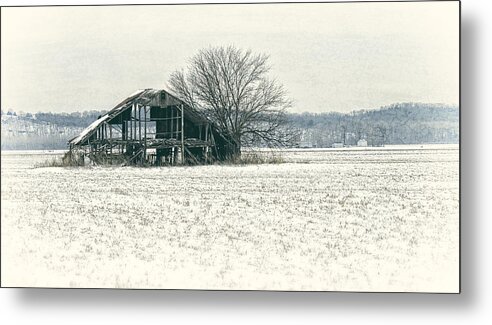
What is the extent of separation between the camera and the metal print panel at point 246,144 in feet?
17.5

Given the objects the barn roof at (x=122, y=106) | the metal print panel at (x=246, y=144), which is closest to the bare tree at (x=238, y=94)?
the metal print panel at (x=246, y=144)

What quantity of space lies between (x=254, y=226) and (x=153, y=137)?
1.11 meters

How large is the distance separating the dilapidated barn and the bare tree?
0.11 meters

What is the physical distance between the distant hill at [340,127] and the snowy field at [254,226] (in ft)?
0.27

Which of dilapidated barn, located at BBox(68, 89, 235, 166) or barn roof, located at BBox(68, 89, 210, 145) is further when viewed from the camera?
dilapidated barn, located at BBox(68, 89, 235, 166)

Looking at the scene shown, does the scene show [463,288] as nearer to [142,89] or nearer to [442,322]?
[442,322]

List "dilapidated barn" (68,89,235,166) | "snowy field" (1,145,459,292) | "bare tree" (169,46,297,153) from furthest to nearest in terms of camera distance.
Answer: "dilapidated barn" (68,89,235,166)
"bare tree" (169,46,297,153)
"snowy field" (1,145,459,292)

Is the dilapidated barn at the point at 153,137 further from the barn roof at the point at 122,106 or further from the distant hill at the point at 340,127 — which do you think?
the distant hill at the point at 340,127

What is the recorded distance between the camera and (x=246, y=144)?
5.83 metres

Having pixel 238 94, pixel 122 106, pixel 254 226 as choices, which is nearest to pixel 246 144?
pixel 238 94

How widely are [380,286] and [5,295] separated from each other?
8.82ft

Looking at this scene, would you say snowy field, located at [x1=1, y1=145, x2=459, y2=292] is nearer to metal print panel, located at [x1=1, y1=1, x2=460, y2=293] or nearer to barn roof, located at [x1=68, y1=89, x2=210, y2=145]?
metal print panel, located at [x1=1, y1=1, x2=460, y2=293]

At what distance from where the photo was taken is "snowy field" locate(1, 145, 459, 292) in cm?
532

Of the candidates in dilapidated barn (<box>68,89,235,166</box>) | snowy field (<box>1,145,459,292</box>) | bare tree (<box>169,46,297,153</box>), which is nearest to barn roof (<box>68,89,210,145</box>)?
dilapidated barn (<box>68,89,235,166</box>)
